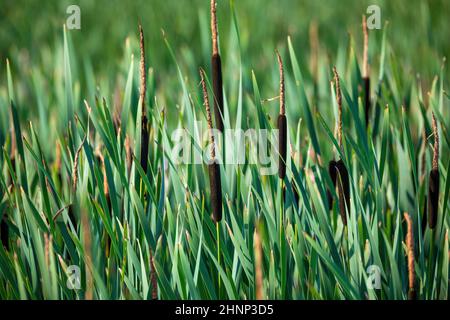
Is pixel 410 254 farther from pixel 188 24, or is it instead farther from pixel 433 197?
pixel 188 24

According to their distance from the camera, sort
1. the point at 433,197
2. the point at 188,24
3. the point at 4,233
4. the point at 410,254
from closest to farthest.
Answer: the point at 410,254
the point at 433,197
the point at 4,233
the point at 188,24

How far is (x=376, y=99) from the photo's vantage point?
50.9 inches

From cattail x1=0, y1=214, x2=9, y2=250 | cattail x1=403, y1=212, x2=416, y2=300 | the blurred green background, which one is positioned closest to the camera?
cattail x1=403, y1=212, x2=416, y2=300

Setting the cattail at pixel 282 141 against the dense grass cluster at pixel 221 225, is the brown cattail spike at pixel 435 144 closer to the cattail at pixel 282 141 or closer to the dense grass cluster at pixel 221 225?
the dense grass cluster at pixel 221 225

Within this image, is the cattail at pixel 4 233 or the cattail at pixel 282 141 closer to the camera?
the cattail at pixel 282 141

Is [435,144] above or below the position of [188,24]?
below

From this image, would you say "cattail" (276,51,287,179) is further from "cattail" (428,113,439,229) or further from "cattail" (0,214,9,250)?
"cattail" (0,214,9,250)

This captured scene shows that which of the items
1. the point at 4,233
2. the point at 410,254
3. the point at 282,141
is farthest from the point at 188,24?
the point at 410,254

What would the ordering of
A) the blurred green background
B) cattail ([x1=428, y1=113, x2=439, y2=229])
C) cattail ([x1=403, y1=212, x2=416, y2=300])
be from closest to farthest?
1. cattail ([x1=403, y1=212, x2=416, y2=300])
2. cattail ([x1=428, y1=113, x2=439, y2=229])
3. the blurred green background

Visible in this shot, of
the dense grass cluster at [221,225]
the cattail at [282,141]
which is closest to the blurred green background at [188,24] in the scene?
the dense grass cluster at [221,225]

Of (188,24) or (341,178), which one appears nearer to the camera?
(341,178)

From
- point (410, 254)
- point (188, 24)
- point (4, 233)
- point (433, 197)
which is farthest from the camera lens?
point (188, 24)

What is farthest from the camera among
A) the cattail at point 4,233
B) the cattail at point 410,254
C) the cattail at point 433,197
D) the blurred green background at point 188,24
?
the blurred green background at point 188,24

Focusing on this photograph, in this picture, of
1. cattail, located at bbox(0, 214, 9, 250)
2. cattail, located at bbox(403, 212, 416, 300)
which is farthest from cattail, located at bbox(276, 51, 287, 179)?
cattail, located at bbox(0, 214, 9, 250)
